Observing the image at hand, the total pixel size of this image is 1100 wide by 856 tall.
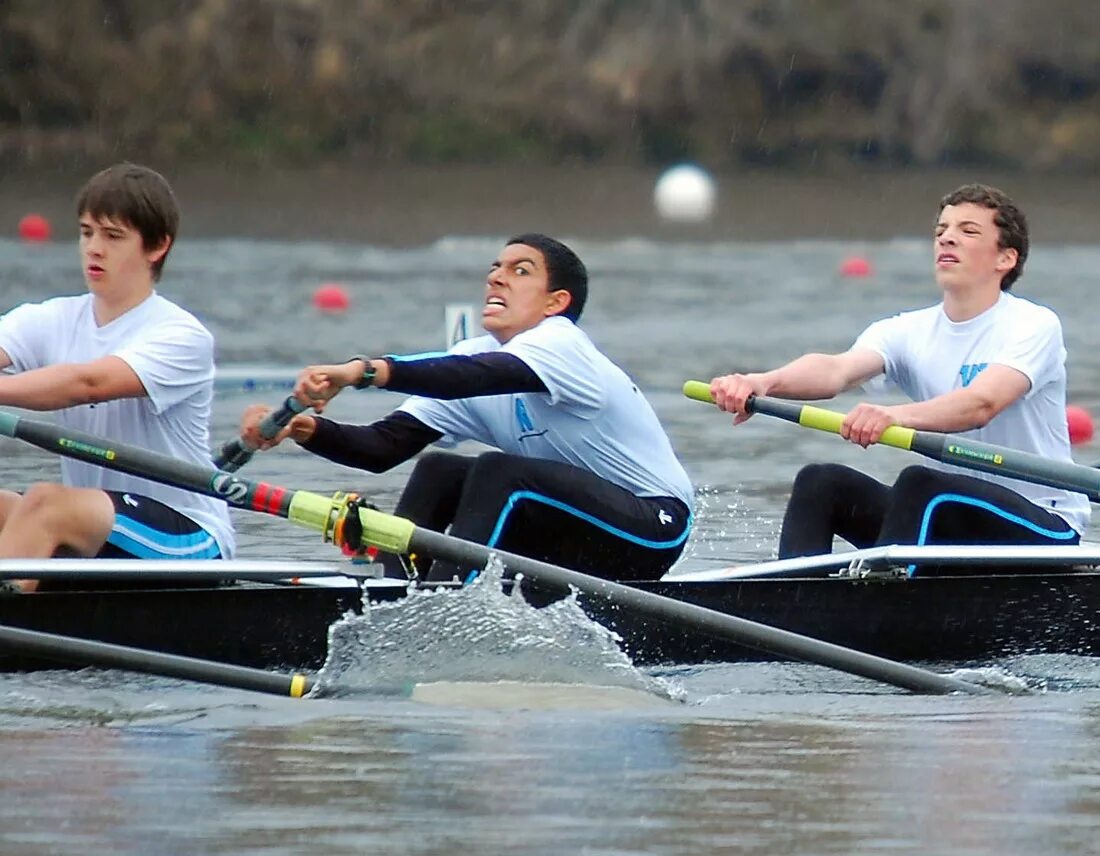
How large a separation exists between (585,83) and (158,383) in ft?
104

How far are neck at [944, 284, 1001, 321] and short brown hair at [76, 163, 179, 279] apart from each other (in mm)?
2028

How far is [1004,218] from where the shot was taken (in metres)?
6.31

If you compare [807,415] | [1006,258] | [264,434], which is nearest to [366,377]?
[264,434]

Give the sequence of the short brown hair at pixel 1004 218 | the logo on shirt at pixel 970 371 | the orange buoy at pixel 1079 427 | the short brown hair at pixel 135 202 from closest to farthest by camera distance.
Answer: the short brown hair at pixel 135 202
the logo on shirt at pixel 970 371
the short brown hair at pixel 1004 218
the orange buoy at pixel 1079 427

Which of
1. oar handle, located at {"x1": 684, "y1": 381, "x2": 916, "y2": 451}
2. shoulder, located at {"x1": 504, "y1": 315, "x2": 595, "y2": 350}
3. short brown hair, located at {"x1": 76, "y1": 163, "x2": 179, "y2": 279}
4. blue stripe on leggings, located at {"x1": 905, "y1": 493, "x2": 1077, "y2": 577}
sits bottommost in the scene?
blue stripe on leggings, located at {"x1": 905, "y1": 493, "x2": 1077, "y2": 577}

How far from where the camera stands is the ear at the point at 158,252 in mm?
5691

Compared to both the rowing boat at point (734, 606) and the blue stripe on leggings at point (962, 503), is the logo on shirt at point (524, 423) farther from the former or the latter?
the blue stripe on leggings at point (962, 503)

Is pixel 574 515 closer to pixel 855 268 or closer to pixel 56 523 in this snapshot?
pixel 56 523

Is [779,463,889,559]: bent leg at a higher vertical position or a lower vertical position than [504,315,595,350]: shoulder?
lower

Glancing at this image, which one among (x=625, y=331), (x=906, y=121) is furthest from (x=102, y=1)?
(x=625, y=331)

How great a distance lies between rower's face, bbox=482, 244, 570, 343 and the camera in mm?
6090

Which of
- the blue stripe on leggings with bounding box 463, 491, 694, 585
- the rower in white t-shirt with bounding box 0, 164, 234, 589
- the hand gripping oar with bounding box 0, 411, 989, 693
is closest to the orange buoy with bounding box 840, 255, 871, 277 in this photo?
the blue stripe on leggings with bounding box 463, 491, 694, 585

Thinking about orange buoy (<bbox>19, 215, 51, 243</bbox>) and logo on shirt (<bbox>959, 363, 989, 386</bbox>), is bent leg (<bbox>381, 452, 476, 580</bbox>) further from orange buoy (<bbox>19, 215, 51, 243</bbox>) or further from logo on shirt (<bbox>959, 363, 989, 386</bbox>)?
orange buoy (<bbox>19, 215, 51, 243</bbox>)

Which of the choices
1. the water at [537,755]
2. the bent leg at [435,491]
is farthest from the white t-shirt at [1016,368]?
the bent leg at [435,491]
